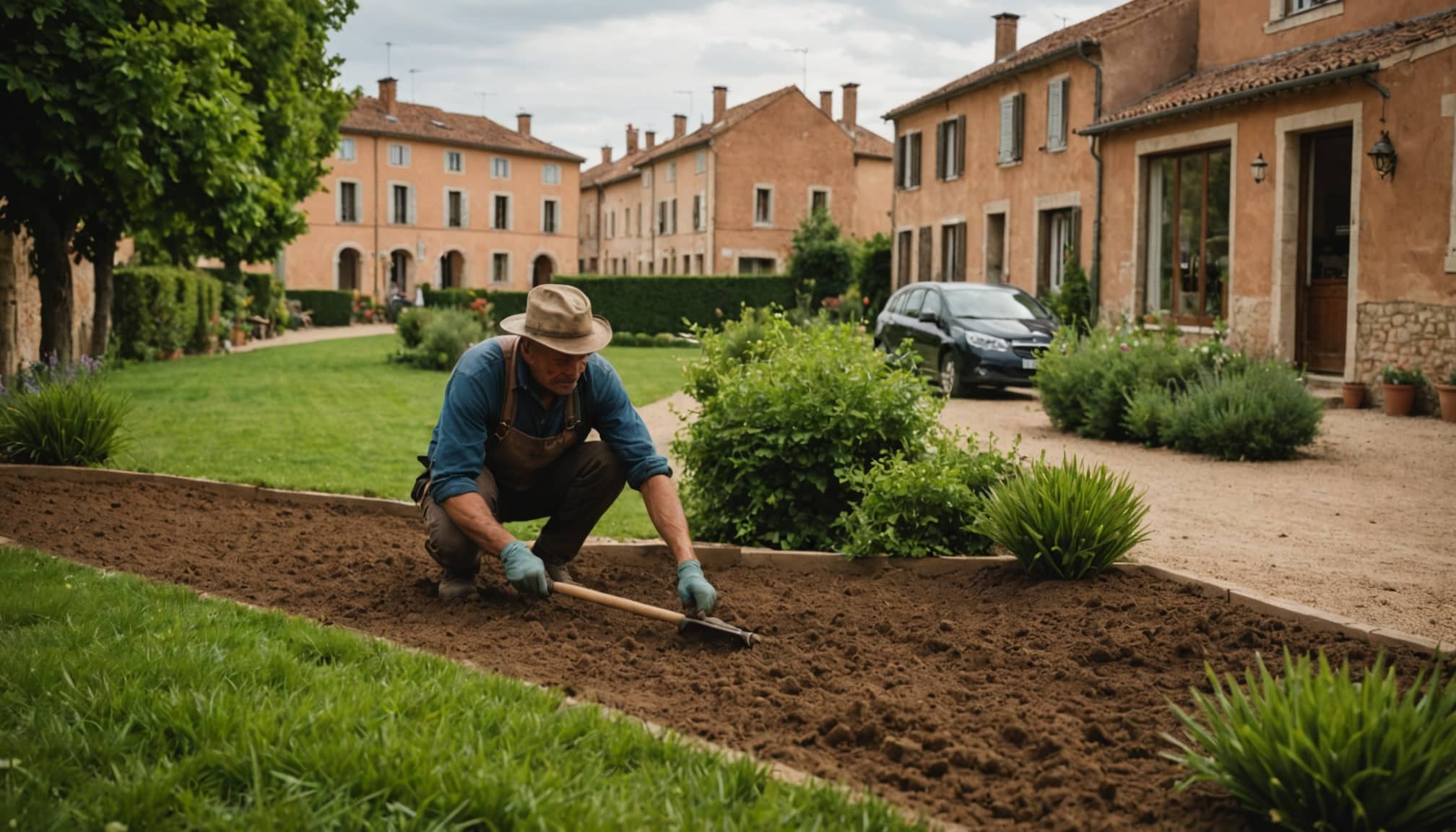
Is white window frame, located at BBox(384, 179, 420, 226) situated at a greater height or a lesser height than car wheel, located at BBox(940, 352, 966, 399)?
greater

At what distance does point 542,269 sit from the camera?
68.4 meters

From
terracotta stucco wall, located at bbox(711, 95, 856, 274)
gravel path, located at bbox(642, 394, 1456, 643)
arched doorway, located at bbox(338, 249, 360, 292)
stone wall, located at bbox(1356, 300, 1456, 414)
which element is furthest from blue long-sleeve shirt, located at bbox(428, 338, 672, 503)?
arched doorway, located at bbox(338, 249, 360, 292)

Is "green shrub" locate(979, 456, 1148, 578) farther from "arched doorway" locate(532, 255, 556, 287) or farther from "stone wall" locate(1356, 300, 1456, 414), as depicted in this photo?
"arched doorway" locate(532, 255, 556, 287)

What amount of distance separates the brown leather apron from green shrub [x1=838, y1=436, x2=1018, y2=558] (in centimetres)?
139

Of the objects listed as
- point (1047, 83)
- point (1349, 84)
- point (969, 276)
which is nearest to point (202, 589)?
point (1349, 84)

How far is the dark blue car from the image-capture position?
17.0 meters

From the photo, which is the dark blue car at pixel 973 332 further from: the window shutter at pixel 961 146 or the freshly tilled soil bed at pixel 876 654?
the freshly tilled soil bed at pixel 876 654

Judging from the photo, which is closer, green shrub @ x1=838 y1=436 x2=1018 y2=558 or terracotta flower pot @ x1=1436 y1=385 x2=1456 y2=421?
green shrub @ x1=838 y1=436 x2=1018 y2=558

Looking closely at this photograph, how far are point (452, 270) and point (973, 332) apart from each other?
167 ft

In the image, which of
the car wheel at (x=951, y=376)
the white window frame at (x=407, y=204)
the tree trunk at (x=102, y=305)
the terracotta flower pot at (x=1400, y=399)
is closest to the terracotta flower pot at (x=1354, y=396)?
the terracotta flower pot at (x=1400, y=399)

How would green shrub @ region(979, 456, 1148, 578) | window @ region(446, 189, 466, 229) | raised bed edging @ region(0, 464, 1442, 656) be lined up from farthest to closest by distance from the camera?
window @ region(446, 189, 466, 229)
green shrub @ region(979, 456, 1148, 578)
raised bed edging @ region(0, 464, 1442, 656)

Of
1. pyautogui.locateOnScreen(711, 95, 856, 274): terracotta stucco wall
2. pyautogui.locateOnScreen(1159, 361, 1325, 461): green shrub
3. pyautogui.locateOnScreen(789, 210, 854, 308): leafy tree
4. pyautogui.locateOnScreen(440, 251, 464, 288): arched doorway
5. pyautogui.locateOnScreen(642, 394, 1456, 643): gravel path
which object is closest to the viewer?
pyautogui.locateOnScreen(642, 394, 1456, 643): gravel path

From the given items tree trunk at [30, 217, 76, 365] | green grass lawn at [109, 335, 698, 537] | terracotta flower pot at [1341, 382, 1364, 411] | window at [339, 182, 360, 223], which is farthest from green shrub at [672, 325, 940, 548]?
window at [339, 182, 360, 223]

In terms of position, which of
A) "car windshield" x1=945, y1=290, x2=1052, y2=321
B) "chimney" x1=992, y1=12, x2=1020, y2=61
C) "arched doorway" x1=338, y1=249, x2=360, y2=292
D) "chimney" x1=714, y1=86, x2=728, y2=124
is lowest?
"car windshield" x1=945, y1=290, x2=1052, y2=321
